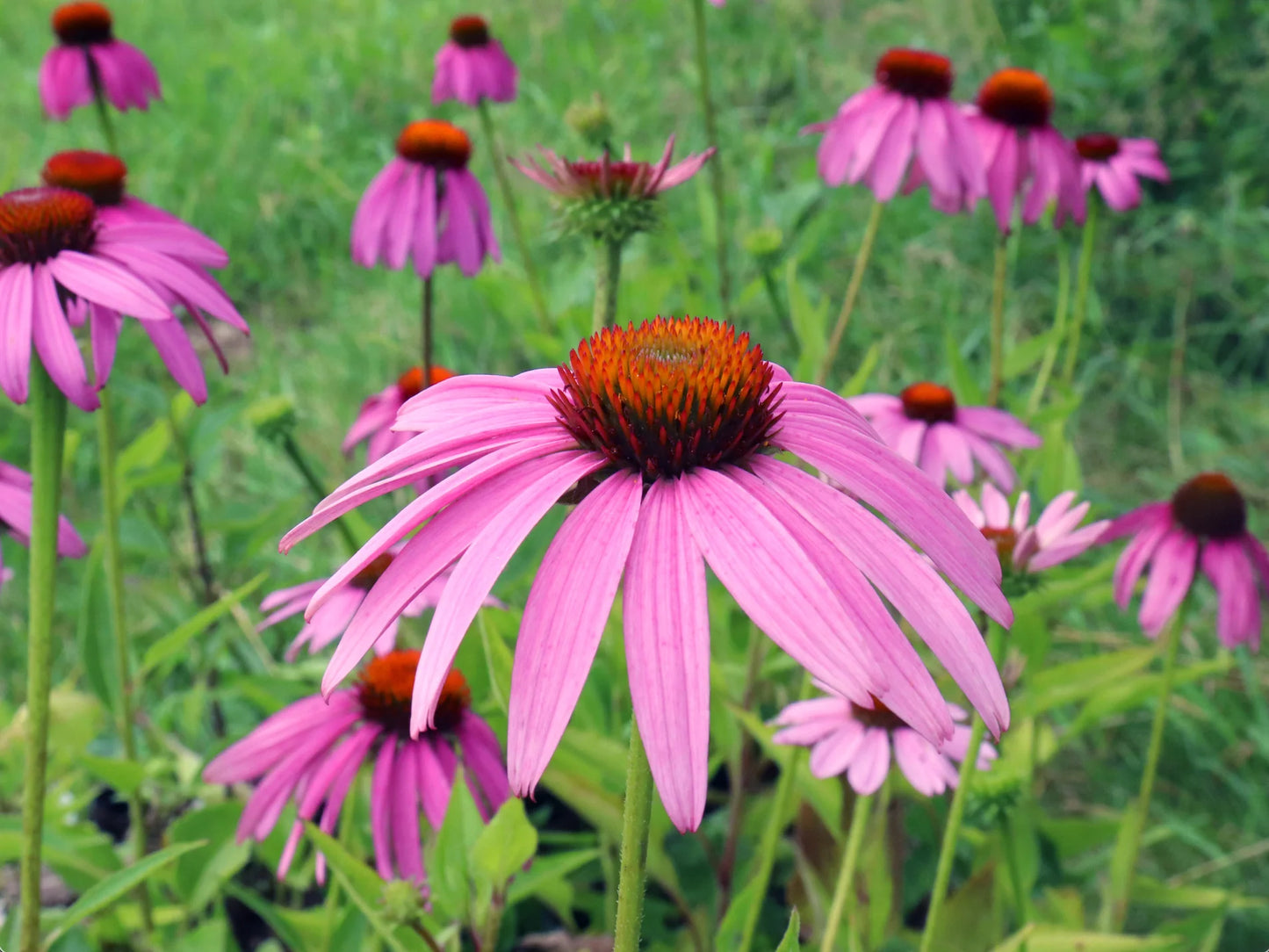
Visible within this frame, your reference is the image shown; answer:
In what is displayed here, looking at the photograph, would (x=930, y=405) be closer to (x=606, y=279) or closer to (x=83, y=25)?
(x=606, y=279)

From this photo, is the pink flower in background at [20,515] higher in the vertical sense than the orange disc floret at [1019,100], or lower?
lower

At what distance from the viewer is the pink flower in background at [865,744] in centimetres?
79

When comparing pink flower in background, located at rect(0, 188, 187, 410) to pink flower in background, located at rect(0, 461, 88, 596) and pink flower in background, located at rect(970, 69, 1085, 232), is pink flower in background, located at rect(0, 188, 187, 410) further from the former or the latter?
pink flower in background, located at rect(970, 69, 1085, 232)

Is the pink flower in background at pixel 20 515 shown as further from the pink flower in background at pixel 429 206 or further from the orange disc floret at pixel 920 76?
the orange disc floret at pixel 920 76

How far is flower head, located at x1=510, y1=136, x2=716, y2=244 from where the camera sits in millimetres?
925

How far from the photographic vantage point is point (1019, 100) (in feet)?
4.33

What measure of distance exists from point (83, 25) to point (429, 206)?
1.91 ft

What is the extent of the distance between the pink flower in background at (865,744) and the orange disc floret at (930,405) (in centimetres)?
38

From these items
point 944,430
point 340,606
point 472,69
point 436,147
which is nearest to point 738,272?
point 472,69

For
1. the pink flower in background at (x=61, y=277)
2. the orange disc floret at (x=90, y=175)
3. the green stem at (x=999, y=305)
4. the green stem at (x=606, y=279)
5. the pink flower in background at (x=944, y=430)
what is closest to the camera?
the pink flower in background at (x=61, y=277)

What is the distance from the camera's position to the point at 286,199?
2684mm

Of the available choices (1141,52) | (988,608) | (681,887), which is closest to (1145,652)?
(681,887)

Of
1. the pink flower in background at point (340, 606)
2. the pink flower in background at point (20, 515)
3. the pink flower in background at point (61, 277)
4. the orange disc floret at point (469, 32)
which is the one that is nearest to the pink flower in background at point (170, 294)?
the pink flower in background at point (61, 277)

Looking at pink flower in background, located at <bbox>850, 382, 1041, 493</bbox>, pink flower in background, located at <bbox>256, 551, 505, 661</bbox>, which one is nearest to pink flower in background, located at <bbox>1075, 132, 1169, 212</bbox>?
pink flower in background, located at <bbox>850, 382, 1041, 493</bbox>
